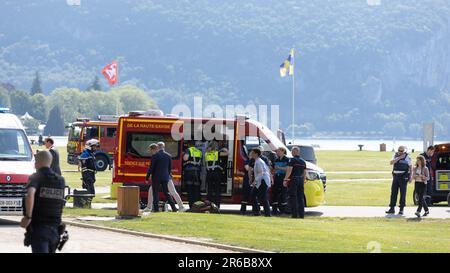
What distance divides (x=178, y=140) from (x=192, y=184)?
4.71 feet

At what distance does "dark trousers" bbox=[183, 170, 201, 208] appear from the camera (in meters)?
26.5

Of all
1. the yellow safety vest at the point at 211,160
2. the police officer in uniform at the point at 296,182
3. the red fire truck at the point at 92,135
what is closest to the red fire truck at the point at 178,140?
the yellow safety vest at the point at 211,160

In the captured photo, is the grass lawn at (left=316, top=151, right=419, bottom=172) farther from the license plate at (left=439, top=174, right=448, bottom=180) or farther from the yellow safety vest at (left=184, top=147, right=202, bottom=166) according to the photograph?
the yellow safety vest at (left=184, top=147, right=202, bottom=166)

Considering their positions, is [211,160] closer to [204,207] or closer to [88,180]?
[204,207]

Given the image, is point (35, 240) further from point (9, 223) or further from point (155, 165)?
point (155, 165)

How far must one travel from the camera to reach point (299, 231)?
20891mm

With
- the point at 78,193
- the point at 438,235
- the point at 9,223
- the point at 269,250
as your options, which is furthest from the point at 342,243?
the point at 78,193

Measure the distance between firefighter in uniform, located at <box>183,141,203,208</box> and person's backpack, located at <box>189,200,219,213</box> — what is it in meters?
0.25

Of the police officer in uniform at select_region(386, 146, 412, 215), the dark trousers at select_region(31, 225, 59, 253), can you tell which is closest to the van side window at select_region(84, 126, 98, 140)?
the police officer in uniform at select_region(386, 146, 412, 215)

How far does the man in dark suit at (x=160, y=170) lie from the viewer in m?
24.9

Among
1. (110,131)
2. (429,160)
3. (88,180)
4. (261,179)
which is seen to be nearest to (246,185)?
(261,179)

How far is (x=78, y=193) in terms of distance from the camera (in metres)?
26.9

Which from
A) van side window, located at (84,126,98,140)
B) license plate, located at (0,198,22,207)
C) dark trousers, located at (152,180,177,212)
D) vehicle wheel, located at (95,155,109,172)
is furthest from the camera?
van side window, located at (84,126,98,140)

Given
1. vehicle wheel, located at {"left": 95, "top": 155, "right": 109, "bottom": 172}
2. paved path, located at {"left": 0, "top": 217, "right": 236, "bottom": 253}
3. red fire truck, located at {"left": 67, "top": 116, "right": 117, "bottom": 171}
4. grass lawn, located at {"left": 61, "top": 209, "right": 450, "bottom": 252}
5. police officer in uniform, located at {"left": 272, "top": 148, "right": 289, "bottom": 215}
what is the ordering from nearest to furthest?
1. paved path, located at {"left": 0, "top": 217, "right": 236, "bottom": 253}
2. grass lawn, located at {"left": 61, "top": 209, "right": 450, "bottom": 252}
3. police officer in uniform, located at {"left": 272, "top": 148, "right": 289, "bottom": 215}
4. vehicle wheel, located at {"left": 95, "top": 155, "right": 109, "bottom": 172}
5. red fire truck, located at {"left": 67, "top": 116, "right": 117, "bottom": 171}
